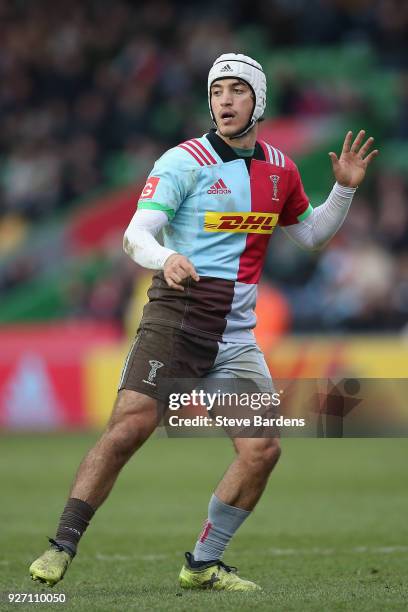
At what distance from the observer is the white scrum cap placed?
229 inches

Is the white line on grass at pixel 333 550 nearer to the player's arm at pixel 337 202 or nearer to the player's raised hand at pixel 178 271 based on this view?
the player's arm at pixel 337 202

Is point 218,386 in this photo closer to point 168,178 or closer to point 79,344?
point 168,178

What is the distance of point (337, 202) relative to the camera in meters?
6.18

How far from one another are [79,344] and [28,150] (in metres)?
5.54

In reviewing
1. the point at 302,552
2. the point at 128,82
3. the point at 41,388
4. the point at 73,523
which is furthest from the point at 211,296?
the point at 128,82

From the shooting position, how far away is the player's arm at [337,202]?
615 centimetres

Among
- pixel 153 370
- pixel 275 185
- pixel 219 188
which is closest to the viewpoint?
pixel 153 370

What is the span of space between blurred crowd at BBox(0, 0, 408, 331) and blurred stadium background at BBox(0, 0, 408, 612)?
0.12 feet

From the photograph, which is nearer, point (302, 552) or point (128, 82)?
point (302, 552)

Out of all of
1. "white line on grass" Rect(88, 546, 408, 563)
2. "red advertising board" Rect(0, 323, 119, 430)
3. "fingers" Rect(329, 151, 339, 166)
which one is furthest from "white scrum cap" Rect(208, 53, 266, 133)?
"red advertising board" Rect(0, 323, 119, 430)

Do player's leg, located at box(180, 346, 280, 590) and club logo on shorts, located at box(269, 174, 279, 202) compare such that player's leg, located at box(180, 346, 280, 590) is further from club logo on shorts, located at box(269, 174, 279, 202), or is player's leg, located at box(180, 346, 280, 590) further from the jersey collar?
the jersey collar

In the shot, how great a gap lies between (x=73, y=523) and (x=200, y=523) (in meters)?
3.41

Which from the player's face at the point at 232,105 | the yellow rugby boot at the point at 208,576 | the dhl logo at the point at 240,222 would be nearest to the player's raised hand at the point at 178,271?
the dhl logo at the point at 240,222

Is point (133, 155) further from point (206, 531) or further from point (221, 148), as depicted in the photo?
point (206, 531)
